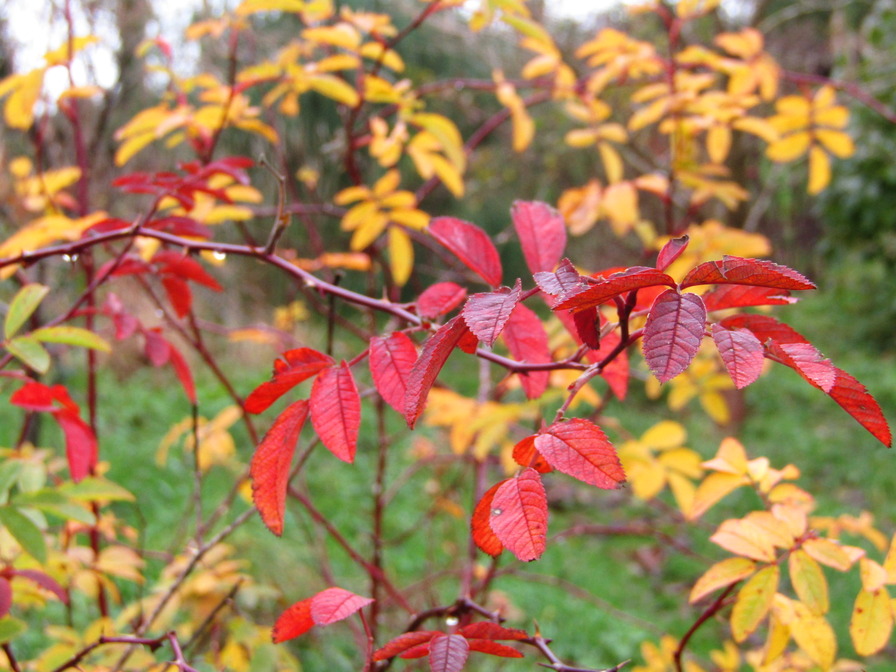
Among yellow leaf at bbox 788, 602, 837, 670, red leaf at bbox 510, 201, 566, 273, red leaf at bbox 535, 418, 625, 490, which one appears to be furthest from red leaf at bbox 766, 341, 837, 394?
yellow leaf at bbox 788, 602, 837, 670

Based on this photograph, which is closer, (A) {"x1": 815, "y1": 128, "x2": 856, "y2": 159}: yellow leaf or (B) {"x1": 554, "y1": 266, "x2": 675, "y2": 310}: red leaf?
(B) {"x1": 554, "y1": 266, "x2": 675, "y2": 310}: red leaf

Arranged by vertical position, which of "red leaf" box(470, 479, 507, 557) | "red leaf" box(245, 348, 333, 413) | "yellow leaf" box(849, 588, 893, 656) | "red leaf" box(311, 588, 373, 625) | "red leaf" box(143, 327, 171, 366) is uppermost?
"red leaf" box(245, 348, 333, 413)

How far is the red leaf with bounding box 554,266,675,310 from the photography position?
0.32 meters

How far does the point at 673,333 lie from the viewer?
13.2 inches

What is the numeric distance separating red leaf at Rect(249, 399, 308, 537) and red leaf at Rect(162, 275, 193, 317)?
1.17ft

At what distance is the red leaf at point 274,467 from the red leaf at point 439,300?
0.40 ft

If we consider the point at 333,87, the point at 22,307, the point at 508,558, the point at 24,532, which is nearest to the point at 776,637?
the point at 24,532

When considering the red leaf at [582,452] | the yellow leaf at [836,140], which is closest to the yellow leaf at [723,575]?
the red leaf at [582,452]

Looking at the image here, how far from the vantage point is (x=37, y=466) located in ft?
2.35

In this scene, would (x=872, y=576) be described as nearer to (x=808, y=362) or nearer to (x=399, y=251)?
(x=808, y=362)

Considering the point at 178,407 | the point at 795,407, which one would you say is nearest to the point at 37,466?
the point at 178,407

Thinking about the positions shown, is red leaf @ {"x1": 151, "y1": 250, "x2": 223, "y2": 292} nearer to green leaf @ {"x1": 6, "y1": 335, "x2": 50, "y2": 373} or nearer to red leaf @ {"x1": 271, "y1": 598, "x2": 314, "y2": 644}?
green leaf @ {"x1": 6, "y1": 335, "x2": 50, "y2": 373}

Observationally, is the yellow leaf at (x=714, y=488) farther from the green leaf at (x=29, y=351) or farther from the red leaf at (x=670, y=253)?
the green leaf at (x=29, y=351)

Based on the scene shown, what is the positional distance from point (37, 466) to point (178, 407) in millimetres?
4494
